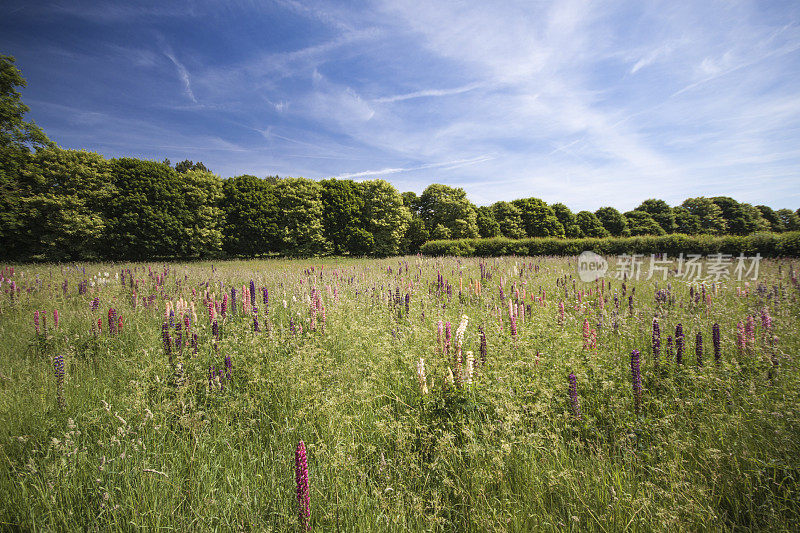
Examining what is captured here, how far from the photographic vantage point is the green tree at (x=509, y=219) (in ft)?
165

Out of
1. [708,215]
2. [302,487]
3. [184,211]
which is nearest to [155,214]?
[184,211]

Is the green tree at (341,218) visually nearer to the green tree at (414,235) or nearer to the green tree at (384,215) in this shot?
the green tree at (384,215)

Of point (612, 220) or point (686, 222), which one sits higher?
point (612, 220)

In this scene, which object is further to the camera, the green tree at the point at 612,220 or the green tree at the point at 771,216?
the green tree at the point at 771,216

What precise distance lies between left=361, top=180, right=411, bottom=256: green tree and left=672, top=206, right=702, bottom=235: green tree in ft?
194

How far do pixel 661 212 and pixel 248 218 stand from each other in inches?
2979

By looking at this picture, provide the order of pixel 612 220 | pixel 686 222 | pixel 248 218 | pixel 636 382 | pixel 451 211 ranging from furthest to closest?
1. pixel 686 222
2. pixel 612 220
3. pixel 451 211
4. pixel 248 218
5. pixel 636 382

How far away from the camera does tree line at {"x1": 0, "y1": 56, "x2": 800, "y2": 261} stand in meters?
21.8

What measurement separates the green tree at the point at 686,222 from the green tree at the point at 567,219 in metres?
22.0

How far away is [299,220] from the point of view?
33344mm

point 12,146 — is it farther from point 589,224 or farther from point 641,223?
point 641,223

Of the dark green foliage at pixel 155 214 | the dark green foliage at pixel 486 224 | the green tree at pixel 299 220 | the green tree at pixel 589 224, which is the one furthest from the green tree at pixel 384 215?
the green tree at pixel 589 224

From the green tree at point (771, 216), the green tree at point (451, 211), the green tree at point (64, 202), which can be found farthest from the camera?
the green tree at point (771, 216)

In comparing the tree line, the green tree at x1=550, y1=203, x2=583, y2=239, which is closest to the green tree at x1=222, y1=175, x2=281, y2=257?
the tree line
